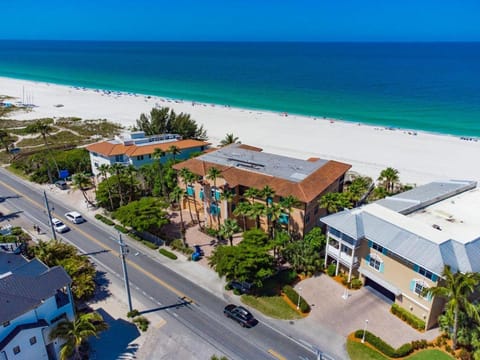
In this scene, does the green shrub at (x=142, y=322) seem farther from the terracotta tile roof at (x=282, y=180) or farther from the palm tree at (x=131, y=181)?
the palm tree at (x=131, y=181)

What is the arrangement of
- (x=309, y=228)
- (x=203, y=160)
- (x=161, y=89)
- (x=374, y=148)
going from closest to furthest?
(x=309, y=228) → (x=203, y=160) → (x=374, y=148) → (x=161, y=89)

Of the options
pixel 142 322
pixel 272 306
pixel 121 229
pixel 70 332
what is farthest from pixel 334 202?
pixel 70 332

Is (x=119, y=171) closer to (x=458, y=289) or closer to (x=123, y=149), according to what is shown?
(x=123, y=149)

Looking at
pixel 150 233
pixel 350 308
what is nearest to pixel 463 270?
pixel 350 308

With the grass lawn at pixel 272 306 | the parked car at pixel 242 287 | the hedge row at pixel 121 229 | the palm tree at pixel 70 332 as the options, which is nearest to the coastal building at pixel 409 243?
the grass lawn at pixel 272 306

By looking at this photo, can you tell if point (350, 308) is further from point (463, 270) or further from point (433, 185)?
point (433, 185)
